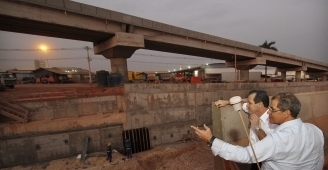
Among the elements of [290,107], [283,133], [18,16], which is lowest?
[283,133]

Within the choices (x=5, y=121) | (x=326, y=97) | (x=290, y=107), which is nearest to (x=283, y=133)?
(x=290, y=107)

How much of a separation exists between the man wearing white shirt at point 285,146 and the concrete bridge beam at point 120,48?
1362 centimetres

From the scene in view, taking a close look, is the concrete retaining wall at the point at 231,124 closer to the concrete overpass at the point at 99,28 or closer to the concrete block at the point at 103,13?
the concrete overpass at the point at 99,28

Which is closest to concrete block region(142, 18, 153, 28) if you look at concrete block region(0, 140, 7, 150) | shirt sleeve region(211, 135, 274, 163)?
concrete block region(0, 140, 7, 150)

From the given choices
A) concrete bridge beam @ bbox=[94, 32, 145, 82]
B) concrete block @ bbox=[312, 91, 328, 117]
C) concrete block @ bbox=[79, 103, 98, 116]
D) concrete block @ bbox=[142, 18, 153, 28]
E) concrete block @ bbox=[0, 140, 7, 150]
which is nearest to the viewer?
concrete block @ bbox=[312, 91, 328, 117]

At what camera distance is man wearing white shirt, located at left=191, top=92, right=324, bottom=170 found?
172 cm

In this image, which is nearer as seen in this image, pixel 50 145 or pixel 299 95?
pixel 299 95

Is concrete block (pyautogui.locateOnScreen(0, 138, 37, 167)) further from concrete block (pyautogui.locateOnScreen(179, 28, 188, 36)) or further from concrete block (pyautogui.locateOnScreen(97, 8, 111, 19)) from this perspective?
concrete block (pyautogui.locateOnScreen(179, 28, 188, 36))

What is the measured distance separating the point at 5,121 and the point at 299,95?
15.7 metres

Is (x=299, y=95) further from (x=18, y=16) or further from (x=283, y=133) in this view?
(x=18, y=16)

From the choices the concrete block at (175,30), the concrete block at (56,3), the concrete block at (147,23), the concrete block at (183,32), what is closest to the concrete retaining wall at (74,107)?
the concrete block at (56,3)

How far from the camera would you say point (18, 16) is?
9789mm

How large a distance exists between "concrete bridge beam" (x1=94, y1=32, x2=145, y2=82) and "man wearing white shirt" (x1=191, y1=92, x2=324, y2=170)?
44.7 ft

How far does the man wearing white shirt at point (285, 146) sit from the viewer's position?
5.65 ft
